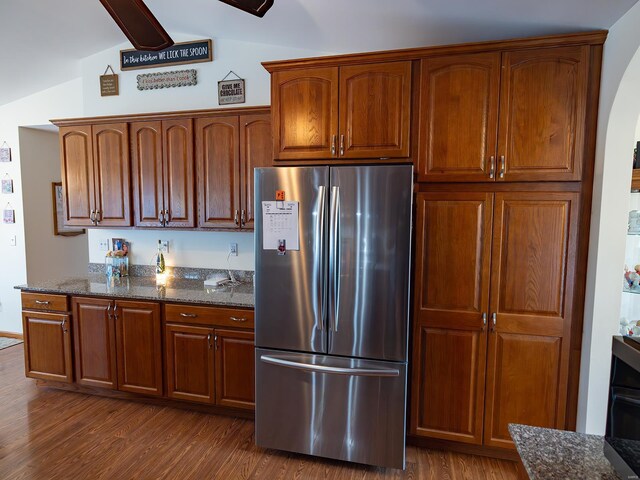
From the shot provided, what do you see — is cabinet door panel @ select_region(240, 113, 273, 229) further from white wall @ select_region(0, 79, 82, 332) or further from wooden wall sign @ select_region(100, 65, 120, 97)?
white wall @ select_region(0, 79, 82, 332)

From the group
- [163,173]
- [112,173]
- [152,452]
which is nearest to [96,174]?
[112,173]

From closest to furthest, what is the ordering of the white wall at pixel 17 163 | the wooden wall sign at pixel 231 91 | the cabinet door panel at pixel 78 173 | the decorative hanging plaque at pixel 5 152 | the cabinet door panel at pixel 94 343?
1. the cabinet door panel at pixel 94 343
2. the wooden wall sign at pixel 231 91
3. the cabinet door panel at pixel 78 173
4. the white wall at pixel 17 163
5. the decorative hanging plaque at pixel 5 152

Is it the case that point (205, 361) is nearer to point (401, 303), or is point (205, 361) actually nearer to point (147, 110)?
point (401, 303)

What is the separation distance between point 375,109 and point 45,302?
287cm

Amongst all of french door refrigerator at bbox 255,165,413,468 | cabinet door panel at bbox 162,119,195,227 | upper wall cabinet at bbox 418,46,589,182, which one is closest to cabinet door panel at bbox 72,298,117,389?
cabinet door panel at bbox 162,119,195,227

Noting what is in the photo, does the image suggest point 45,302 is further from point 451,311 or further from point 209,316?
point 451,311

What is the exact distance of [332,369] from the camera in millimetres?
2141

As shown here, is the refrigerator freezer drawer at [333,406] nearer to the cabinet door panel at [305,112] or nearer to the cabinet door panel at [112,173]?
the cabinet door panel at [305,112]

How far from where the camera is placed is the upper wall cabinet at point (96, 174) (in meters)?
3.13

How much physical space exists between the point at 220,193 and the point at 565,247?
2296 mm

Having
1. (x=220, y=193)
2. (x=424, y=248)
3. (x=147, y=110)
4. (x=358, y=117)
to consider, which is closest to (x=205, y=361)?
(x=220, y=193)

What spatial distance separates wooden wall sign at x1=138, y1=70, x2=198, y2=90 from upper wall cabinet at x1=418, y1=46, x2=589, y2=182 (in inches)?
79.8

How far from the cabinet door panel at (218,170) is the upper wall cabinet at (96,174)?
0.67m

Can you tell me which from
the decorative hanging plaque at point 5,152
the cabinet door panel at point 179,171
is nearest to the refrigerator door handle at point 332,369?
the cabinet door panel at point 179,171
